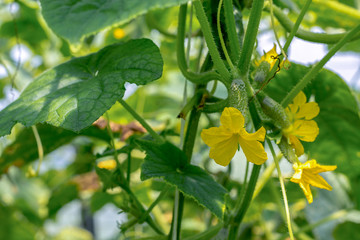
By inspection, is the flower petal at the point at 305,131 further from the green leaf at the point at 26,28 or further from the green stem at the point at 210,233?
the green leaf at the point at 26,28

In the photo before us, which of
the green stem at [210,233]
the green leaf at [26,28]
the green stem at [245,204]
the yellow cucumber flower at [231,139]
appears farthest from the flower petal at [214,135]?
the green leaf at [26,28]

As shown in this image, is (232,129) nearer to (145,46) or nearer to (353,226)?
(145,46)

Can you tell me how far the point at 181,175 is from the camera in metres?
0.60

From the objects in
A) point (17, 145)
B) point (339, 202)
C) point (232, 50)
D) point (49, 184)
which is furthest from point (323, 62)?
point (49, 184)

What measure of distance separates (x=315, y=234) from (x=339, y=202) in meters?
0.14

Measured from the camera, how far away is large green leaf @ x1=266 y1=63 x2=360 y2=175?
0.81 metres

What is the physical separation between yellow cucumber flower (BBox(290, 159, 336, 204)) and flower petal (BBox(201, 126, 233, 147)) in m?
0.09

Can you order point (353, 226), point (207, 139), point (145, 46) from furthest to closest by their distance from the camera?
1. point (353, 226)
2. point (145, 46)
3. point (207, 139)

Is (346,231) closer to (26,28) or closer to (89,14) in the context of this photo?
(89,14)

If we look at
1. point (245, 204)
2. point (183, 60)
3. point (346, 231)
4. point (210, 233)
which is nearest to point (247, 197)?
point (245, 204)

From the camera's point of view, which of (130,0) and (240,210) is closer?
(130,0)

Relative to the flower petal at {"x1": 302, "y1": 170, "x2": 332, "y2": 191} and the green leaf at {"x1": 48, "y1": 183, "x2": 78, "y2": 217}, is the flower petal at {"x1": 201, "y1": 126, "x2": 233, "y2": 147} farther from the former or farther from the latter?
the green leaf at {"x1": 48, "y1": 183, "x2": 78, "y2": 217}

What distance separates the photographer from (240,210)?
64cm

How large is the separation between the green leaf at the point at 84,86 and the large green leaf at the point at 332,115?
0.30 meters
